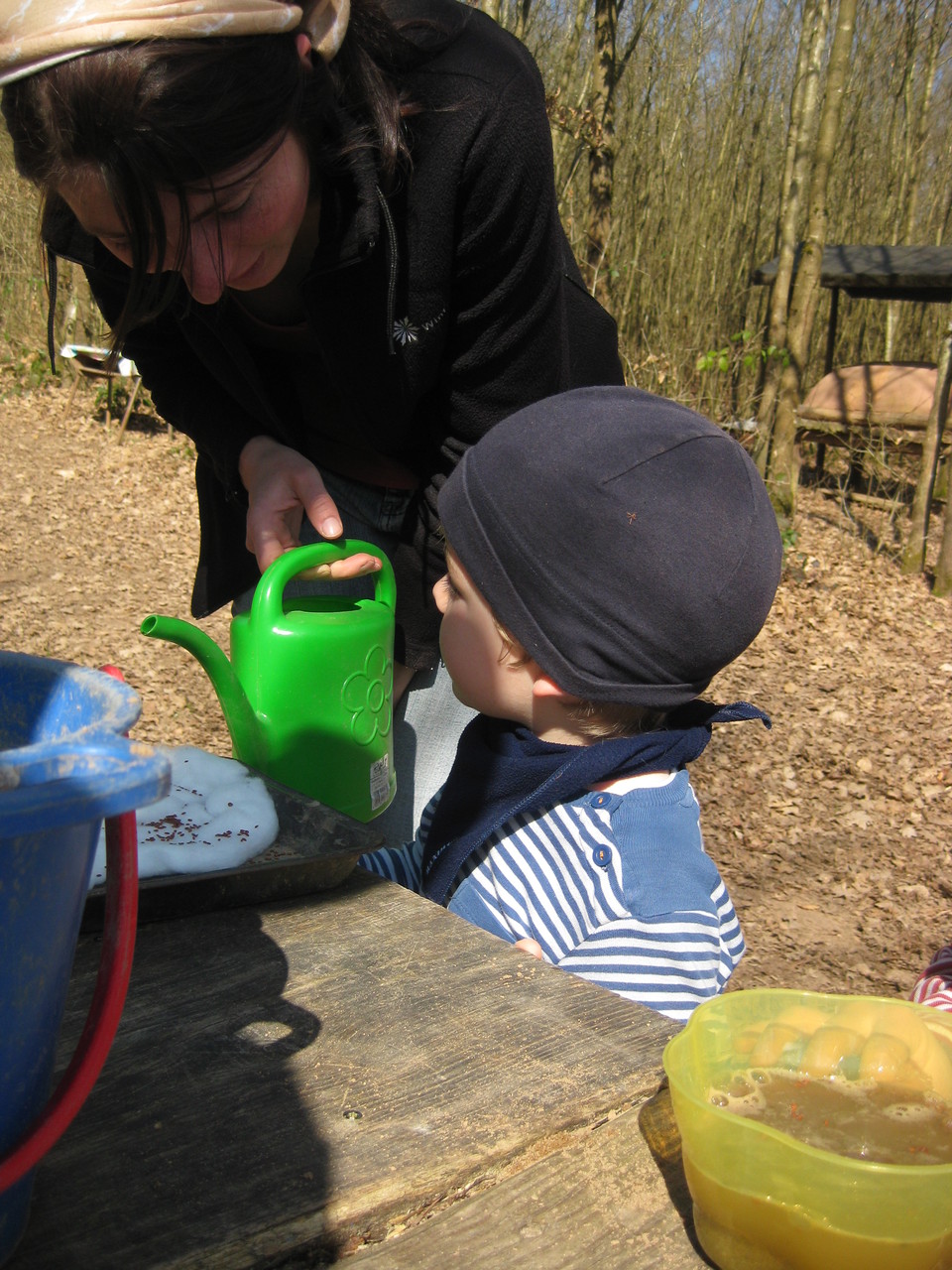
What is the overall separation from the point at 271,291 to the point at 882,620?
13.2ft

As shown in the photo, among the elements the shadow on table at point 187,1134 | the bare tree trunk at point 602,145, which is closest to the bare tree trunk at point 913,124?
the bare tree trunk at point 602,145

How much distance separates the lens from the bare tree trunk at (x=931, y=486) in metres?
5.34

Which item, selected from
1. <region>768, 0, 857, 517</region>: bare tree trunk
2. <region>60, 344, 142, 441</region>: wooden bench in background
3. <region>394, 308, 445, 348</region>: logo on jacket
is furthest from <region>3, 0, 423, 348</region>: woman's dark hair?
<region>60, 344, 142, 441</region>: wooden bench in background

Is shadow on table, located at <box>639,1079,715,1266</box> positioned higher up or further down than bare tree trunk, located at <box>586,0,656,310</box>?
further down

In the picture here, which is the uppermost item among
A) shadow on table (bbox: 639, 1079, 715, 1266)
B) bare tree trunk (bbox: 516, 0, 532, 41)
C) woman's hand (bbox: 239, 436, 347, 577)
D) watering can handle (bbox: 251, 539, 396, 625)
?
bare tree trunk (bbox: 516, 0, 532, 41)

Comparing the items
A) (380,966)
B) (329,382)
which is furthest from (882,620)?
(380,966)

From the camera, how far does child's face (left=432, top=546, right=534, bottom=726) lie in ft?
4.62

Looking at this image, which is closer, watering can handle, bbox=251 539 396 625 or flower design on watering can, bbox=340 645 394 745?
watering can handle, bbox=251 539 396 625

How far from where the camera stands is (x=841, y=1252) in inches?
25.2

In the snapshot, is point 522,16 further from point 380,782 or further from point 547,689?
point 547,689

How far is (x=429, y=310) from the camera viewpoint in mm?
1607

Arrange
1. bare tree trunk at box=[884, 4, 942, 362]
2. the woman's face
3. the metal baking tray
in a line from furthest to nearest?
bare tree trunk at box=[884, 4, 942, 362]
the woman's face
the metal baking tray

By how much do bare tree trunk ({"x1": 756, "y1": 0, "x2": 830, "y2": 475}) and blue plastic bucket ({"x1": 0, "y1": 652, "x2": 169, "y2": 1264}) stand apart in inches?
224

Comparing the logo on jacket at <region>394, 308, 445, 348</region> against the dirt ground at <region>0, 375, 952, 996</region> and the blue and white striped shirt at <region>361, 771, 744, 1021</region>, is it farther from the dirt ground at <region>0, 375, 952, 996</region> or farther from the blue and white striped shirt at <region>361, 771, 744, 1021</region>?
the dirt ground at <region>0, 375, 952, 996</region>
